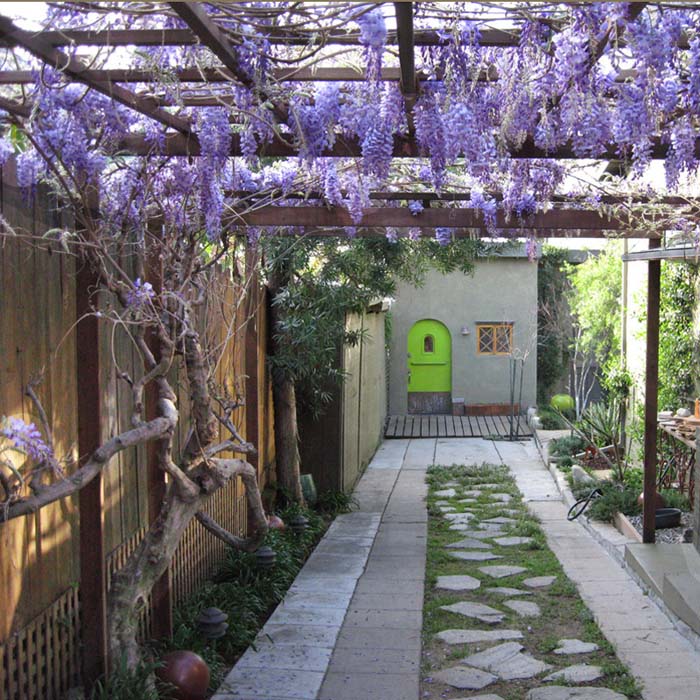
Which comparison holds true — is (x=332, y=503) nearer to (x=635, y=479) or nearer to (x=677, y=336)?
(x=635, y=479)

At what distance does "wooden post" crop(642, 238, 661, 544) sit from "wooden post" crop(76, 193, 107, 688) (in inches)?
183

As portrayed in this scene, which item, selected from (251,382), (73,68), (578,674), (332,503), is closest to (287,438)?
(332,503)

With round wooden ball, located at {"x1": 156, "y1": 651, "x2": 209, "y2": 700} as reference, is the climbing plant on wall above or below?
above

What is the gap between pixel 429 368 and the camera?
18406 millimetres

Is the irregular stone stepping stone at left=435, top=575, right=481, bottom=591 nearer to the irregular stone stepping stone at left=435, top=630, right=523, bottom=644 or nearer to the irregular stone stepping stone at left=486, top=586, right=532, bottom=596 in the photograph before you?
the irregular stone stepping stone at left=486, top=586, right=532, bottom=596

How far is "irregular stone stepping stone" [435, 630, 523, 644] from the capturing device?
5.61 metres

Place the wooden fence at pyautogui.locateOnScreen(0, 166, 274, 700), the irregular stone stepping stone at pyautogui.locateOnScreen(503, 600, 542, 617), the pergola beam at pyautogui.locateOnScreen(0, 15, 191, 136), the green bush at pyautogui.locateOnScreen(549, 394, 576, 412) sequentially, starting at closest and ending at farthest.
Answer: the pergola beam at pyautogui.locateOnScreen(0, 15, 191, 136) < the wooden fence at pyautogui.locateOnScreen(0, 166, 274, 700) < the irregular stone stepping stone at pyautogui.locateOnScreen(503, 600, 542, 617) < the green bush at pyautogui.locateOnScreen(549, 394, 576, 412)

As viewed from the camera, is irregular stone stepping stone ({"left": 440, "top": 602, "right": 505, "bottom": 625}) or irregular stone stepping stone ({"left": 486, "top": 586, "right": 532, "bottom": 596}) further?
irregular stone stepping stone ({"left": 486, "top": 586, "right": 532, "bottom": 596})

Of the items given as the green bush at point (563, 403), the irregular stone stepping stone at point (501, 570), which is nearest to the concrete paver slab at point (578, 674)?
the irregular stone stepping stone at point (501, 570)

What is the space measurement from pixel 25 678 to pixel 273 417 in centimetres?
577

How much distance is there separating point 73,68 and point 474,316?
1529 cm

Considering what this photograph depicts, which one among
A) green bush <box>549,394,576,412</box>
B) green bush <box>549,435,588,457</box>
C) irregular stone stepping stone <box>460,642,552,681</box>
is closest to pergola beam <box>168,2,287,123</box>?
irregular stone stepping stone <box>460,642,552,681</box>

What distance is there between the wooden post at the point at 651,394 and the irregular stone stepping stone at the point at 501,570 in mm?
1059

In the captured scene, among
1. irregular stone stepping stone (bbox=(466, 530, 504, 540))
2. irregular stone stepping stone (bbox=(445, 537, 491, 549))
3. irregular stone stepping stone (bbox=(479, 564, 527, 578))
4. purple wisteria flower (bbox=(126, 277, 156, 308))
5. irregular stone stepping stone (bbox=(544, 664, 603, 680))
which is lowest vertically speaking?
irregular stone stepping stone (bbox=(466, 530, 504, 540))
